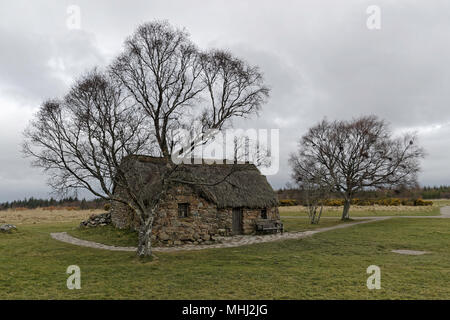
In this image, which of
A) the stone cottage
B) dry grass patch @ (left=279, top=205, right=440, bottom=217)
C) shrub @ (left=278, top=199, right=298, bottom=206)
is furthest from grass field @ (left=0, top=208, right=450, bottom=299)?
shrub @ (left=278, top=199, right=298, bottom=206)

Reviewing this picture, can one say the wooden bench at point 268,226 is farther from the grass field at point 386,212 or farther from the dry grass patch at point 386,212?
the dry grass patch at point 386,212

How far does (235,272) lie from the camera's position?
10906 millimetres

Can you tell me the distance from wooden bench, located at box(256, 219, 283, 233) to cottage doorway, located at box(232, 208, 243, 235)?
144 centimetres

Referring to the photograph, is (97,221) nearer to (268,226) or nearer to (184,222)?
(184,222)

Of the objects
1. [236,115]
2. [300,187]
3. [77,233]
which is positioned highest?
[236,115]

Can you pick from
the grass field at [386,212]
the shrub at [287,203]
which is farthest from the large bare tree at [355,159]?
the shrub at [287,203]

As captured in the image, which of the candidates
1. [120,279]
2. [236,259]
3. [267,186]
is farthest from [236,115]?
[267,186]

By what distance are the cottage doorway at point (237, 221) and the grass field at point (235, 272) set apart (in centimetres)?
599

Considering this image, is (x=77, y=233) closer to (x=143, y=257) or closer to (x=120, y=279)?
(x=143, y=257)

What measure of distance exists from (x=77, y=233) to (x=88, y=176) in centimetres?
1224

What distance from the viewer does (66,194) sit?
13.4m

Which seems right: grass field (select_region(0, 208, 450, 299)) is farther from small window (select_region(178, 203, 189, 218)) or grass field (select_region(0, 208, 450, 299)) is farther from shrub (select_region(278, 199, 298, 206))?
shrub (select_region(278, 199, 298, 206))

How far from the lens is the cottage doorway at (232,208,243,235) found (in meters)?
23.6
